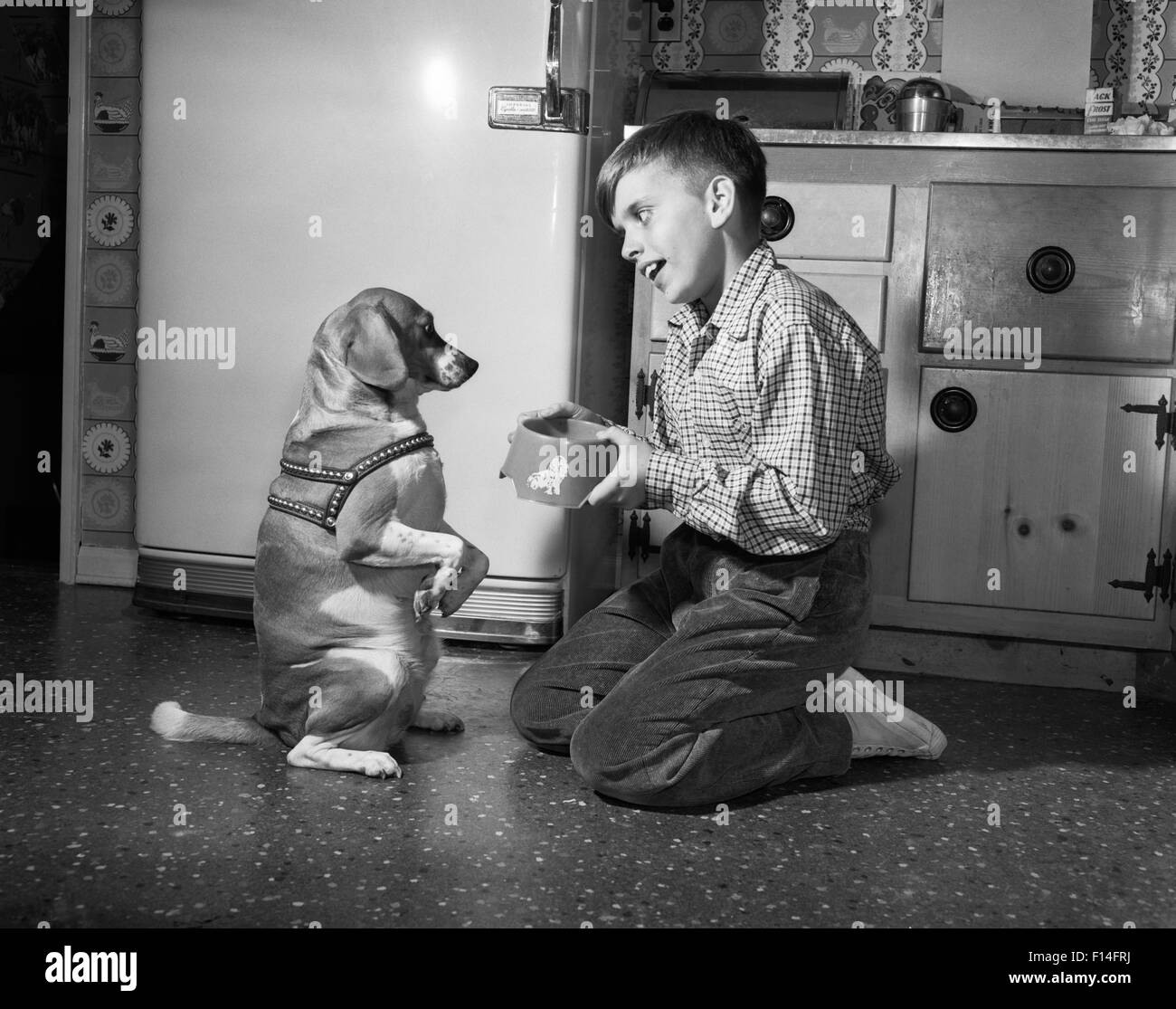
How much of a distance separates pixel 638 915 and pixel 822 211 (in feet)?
5.09

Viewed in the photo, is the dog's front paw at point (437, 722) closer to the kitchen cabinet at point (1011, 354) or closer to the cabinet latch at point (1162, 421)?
the kitchen cabinet at point (1011, 354)

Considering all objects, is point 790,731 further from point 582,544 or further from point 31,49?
point 31,49

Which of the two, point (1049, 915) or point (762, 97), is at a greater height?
point (762, 97)

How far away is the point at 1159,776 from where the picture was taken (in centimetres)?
187

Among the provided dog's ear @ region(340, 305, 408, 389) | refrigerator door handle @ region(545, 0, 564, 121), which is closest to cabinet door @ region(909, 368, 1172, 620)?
refrigerator door handle @ region(545, 0, 564, 121)

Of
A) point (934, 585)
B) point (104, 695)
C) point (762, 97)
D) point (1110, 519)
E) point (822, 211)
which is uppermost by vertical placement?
point (762, 97)

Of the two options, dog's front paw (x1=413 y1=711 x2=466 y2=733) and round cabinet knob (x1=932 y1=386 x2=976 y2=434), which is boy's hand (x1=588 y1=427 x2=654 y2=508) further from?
round cabinet knob (x1=932 y1=386 x2=976 y2=434)

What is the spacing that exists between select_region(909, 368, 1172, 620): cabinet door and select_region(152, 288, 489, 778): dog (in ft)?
3.61

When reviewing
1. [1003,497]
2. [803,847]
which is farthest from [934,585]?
[803,847]

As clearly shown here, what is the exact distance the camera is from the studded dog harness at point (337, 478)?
1658 mm

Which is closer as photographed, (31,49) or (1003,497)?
(1003,497)

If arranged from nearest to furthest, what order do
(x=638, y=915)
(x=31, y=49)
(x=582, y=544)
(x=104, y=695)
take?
(x=638, y=915) < (x=104, y=695) < (x=582, y=544) < (x=31, y=49)

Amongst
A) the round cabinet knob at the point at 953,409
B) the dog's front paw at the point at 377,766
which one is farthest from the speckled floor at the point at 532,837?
the round cabinet knob at the point at 953,409

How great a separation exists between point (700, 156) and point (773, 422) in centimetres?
41
